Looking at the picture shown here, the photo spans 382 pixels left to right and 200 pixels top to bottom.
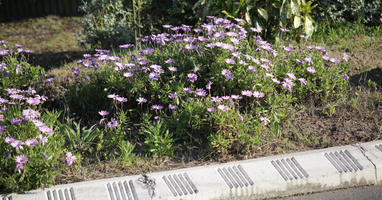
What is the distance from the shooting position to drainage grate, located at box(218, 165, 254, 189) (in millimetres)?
3230

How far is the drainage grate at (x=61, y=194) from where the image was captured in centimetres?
302

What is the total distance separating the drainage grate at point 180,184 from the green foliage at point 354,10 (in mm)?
4873

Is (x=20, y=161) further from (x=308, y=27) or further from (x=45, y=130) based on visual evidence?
(x=308, y=27)

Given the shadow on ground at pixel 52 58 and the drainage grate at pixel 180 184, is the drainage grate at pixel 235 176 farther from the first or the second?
the shadow on ground at pixel 52 58

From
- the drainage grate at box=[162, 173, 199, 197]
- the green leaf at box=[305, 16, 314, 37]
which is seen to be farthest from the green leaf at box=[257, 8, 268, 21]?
the drainage grate at box=[162, 173, 199, 197]

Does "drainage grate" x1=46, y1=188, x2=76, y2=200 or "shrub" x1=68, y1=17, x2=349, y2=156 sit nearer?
"drainage grate" x1=46, y1=188, x2=76, y2=200

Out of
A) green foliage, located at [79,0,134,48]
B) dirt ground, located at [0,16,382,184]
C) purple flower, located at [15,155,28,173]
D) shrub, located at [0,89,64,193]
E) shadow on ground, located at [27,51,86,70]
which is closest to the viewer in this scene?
purple flower, located at [15,155,28,173]

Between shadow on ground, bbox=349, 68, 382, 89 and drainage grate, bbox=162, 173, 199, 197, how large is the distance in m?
2.58

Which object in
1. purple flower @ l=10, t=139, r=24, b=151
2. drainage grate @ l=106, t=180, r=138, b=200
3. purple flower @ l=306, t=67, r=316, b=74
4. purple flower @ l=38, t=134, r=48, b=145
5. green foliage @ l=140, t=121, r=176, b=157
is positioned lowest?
drainage grate @ l=106, t=180, r=138, b=200

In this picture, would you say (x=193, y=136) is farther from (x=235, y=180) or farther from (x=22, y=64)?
(x=22, y=64)

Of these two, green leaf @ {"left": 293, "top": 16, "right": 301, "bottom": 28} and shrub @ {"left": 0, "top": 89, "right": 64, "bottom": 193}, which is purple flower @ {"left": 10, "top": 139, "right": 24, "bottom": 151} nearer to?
shrub @ {"left": 0, "top": 89, "right": 64, "bottom": 193}

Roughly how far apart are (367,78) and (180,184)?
2.96 m

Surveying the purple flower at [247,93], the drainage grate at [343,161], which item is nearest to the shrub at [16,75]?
the purple flower at [247,93]

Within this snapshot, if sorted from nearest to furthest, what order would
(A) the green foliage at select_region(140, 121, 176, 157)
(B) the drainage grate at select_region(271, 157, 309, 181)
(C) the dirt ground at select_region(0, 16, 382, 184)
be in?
1. (B) the drainage grate at select_region(271, 157, 309, 181)
2. (C) the dirt ground at select_region(0, 16, 382, 184)
3. (A) the green foliage at select_region(140, 121, 176, 157)
